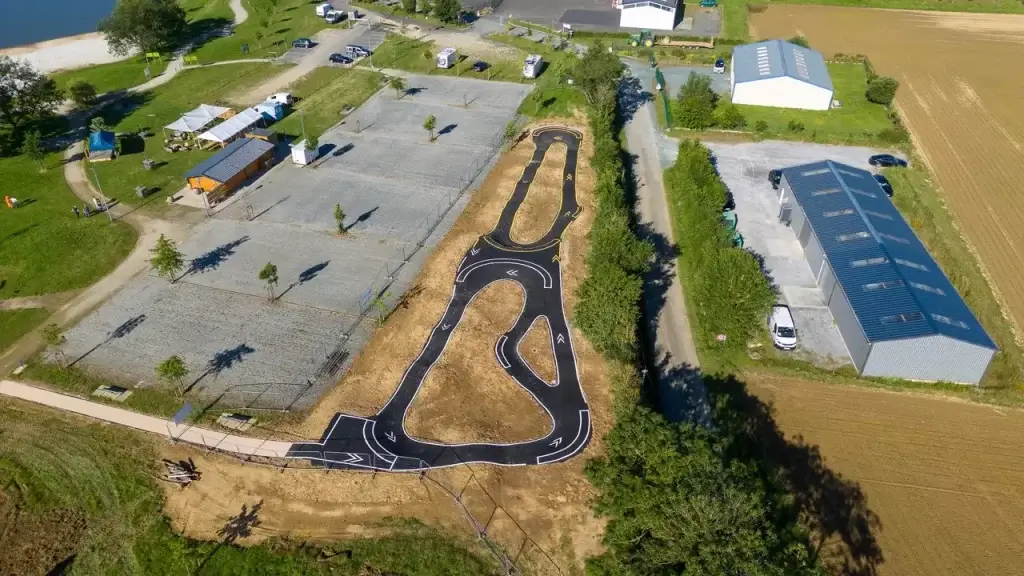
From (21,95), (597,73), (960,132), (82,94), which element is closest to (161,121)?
(82,94)

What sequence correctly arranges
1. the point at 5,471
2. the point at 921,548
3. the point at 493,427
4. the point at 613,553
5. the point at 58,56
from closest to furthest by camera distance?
the point at 613,553 < the point at 921,548 < the point at 5,471 < the point at 493,427 < the point at 58,56

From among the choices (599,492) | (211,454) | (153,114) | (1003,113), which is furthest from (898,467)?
(153,114)

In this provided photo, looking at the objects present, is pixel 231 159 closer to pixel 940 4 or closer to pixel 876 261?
pixel 876 261

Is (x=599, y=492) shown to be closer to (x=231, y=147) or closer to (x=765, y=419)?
(x=765, y=419)

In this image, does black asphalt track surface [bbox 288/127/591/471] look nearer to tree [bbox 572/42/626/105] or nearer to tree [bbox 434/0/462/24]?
tree [bbox 572/42/626/105]

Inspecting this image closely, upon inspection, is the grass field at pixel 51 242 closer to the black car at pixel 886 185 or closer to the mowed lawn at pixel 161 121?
the mowed lawn at pixel 161 121

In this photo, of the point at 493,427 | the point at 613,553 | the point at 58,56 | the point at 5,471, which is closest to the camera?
the point at 613,553
